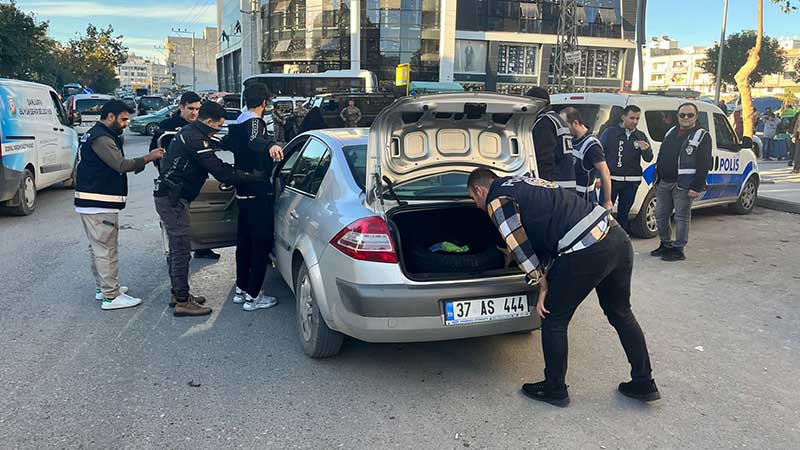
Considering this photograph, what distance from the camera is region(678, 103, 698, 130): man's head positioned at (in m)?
6.61

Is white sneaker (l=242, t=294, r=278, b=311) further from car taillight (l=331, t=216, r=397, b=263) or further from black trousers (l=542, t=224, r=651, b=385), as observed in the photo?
black trousers (l=542, t=224, r=651, b=385)

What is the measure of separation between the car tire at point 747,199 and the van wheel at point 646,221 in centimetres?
253

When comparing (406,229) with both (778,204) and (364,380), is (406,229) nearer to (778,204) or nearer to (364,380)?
(364,380)

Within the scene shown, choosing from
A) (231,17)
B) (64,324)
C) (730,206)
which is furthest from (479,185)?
(231,17)

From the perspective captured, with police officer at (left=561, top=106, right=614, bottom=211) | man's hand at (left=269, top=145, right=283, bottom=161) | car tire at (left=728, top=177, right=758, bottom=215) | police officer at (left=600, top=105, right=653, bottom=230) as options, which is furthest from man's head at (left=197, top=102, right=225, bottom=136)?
car tire at (left=728, top=177, right=758, bottom=215)

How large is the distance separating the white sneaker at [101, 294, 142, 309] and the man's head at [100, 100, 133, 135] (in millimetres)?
1416

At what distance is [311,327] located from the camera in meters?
4.07

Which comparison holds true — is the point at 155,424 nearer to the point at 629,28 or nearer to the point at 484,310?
the point at 484,310

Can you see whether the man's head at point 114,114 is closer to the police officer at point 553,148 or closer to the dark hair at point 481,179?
the dark hair at point 481,179

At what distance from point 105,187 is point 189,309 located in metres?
Result: 1.24

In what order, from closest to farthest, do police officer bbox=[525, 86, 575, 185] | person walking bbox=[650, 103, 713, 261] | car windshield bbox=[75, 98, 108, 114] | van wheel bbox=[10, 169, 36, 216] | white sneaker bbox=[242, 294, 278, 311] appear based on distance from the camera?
1. white sneaker bbox=[242, 294, 278, 311]
2. police officer bbox=[525, 86, 575, 185]
3. person walking bbox=[650, 103, 713, 261]
4. van wheel bbox=[10, 169, 36, 216]
5. car windshield bbox=[75, 98, 108, 114]

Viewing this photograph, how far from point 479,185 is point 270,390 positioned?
1755mm

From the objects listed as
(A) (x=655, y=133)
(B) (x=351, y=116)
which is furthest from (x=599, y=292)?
(B) (x=351, y=116)

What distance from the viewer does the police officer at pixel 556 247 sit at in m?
3.25
